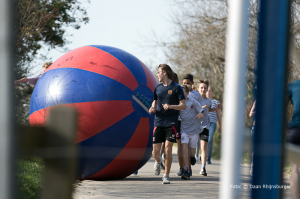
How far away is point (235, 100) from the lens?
1769 millimetres

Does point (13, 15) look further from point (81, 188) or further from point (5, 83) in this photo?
point (81, 188)

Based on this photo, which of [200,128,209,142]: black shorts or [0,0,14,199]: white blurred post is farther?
[200,128,209,142]: black shorts

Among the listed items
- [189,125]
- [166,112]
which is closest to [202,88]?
[189,125]

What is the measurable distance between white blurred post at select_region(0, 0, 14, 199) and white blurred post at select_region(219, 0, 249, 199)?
1.04m

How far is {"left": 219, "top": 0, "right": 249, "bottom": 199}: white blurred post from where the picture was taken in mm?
1757

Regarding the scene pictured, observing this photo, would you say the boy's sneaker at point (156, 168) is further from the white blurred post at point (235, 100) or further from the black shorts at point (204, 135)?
the white blurred post at point (235, 100)

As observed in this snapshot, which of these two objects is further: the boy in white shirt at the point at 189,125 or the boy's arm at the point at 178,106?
the boy in white shirt at the point at 189,125

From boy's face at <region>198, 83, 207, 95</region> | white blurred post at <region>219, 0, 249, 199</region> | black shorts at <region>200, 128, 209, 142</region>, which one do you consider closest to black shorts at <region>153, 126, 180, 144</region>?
black shorts at <region>200, 128, 209, 142</region>

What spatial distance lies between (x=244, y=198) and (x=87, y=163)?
11.7 feet

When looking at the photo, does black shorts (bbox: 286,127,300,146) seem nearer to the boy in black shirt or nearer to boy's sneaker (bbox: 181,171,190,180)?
the boy in black shirt

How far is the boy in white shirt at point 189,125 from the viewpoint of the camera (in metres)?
6.19

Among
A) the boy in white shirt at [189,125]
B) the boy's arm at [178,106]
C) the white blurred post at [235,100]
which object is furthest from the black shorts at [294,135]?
the boy in white shirt at [189,125]

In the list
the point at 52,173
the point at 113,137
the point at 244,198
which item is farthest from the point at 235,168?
the point at 113,137

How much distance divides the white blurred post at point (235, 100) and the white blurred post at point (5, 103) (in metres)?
1.04
